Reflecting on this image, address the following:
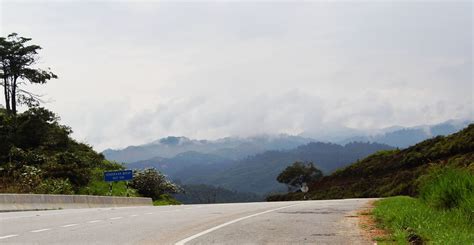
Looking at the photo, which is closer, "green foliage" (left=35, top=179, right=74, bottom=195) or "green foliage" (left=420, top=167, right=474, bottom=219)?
"green foliage" (left=420, top=167, right=474, bottom=219)

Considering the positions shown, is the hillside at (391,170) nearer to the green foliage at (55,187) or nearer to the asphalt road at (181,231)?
the green foliage at (55,187)

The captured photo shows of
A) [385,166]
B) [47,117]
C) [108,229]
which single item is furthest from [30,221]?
[385,166]

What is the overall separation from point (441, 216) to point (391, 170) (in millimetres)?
75812

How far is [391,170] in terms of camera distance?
8775cm

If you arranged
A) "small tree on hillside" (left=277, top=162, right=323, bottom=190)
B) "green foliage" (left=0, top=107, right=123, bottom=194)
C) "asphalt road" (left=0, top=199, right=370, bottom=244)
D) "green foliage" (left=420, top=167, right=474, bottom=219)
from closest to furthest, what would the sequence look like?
"asphalt road" (left=0, top=199, right=370, bottom=244) < "green foliage" (left=420, top=167, right=474, bottom=219) < "green foliage" (left=0, top=107, right=123, bottom=194) < "small tree on hillside" (left=277, top=162, right=323, bottom=190)

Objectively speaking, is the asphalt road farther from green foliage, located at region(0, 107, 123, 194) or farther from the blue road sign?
the blue road sign

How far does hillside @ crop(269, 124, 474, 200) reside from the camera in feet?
230

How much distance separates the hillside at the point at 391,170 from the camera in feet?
230

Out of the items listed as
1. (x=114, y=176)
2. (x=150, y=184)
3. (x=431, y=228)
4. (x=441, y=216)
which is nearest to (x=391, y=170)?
(x=150, y=184)

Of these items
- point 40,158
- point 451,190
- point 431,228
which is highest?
point 40,158

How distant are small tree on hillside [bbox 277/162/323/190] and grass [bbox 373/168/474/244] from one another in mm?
103899

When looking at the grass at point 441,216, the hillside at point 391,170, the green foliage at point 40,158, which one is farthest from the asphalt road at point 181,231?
the hillside at point 391,170

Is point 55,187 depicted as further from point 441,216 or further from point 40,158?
point 441,216

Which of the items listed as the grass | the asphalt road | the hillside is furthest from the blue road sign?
the hillside
